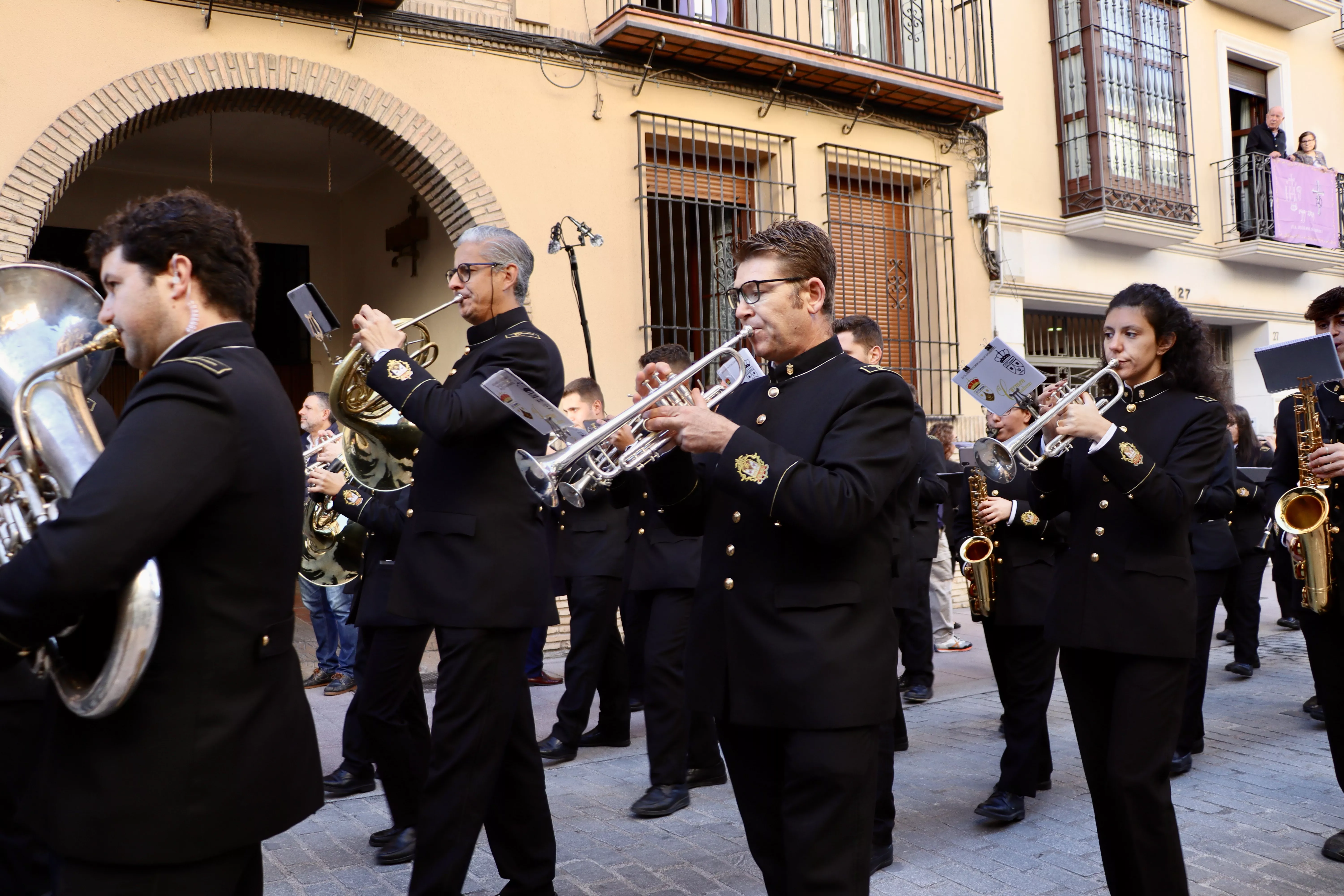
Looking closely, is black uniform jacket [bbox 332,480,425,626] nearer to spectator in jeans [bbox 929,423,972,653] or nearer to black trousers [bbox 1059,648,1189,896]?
black trousers [bbox 1059,648,1189,896]

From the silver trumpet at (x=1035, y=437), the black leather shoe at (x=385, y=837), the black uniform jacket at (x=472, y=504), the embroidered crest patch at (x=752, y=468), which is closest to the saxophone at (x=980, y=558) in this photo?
the silver trumpet at (x=1035, y=437)

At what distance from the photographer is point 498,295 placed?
12.5 feet

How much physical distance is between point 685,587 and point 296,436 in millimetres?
3216

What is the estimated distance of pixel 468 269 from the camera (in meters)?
3.76

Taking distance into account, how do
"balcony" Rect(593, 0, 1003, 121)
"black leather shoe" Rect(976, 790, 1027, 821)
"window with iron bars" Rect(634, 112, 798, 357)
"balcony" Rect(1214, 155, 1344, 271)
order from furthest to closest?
"balcony" Rect(1214, 155, 1344, 271)
"window with iron bars" Rect(634, 112, 798, 357)
"balcony" Rect(593, 0, 1003, 121)
"black leather shoe" Rect(976, 790, 1027, 821)

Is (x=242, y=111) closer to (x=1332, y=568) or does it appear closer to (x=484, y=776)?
(x=484, y=776)

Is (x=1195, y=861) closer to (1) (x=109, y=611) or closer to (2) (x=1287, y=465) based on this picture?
(2) (x=1287, y=465)

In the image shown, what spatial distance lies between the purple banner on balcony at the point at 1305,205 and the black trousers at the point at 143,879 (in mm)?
14880

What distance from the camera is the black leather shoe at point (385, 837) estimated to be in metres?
4.28

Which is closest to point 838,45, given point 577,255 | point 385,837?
point 577,255

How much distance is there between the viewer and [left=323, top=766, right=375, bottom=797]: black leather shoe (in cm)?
502

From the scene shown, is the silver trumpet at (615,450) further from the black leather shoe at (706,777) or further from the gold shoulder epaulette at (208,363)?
the black leather shoe at (706,777)

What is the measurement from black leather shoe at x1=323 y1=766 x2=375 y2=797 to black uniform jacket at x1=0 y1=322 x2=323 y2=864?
3.06 meters

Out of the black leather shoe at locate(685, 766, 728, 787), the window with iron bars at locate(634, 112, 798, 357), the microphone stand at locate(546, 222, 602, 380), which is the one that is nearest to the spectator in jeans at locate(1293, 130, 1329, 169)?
the window with iron bars at locate(634, 112, 798, 357)
